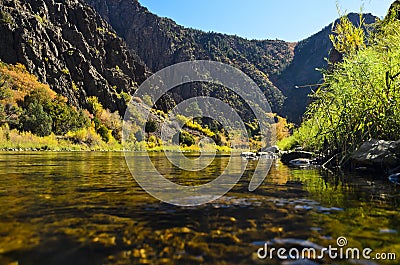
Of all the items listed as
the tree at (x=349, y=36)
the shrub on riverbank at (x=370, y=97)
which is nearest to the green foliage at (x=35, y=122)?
the tree at (x=349, y=36)

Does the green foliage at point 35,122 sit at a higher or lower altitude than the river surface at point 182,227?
higher

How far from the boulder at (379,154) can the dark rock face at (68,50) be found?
2841 inches

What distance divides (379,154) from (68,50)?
284 ft

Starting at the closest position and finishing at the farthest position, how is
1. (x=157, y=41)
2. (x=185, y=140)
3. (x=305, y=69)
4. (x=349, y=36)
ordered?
(x=349, y=36)
(x=185, y=140)
(x=157, y=41)
(x=305, y=69)

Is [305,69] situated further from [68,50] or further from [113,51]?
[68,50]

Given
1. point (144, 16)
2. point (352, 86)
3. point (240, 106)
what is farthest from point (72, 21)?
point (352, 86)

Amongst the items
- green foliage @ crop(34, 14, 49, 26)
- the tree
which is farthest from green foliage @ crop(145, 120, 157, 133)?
the tree

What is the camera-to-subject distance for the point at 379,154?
30.7 feet

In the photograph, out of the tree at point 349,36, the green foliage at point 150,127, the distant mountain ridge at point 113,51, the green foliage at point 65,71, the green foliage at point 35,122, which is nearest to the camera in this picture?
the tree at point 349,36

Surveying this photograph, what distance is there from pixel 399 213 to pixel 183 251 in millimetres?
2964

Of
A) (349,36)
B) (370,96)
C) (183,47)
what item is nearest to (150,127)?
(349,36)

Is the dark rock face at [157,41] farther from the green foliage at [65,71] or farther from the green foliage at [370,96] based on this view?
the green foliage at [370,96]

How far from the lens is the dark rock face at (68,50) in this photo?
7031 cm

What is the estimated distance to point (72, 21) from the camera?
9612cm
